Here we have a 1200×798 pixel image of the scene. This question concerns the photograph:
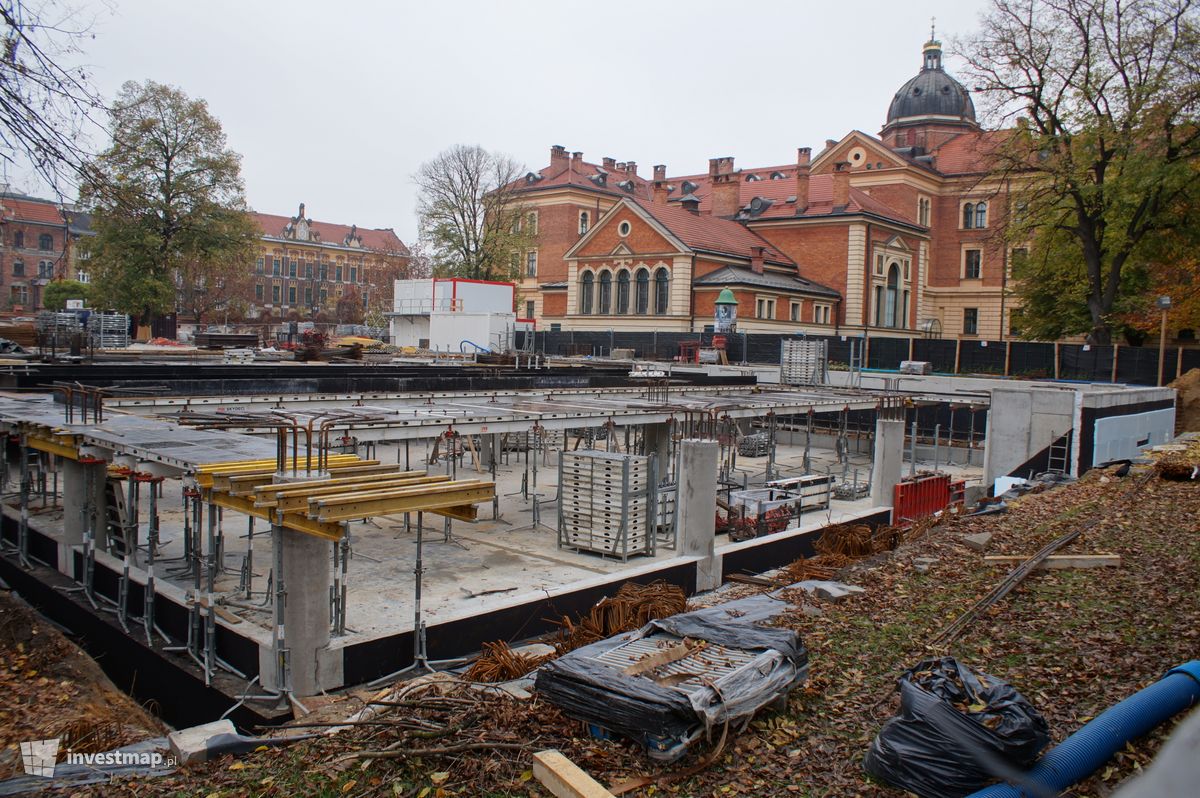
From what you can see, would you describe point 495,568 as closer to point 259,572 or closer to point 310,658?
point 259,572

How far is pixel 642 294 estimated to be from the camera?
57844 millimetres

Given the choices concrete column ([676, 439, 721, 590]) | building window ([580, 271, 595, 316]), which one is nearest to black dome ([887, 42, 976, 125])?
building window ([580, 271, 595, 316])

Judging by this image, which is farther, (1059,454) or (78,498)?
(1059,454)

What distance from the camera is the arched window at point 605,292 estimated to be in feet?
195

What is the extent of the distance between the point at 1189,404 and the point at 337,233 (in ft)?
326

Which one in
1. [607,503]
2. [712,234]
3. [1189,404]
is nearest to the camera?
[607,503]

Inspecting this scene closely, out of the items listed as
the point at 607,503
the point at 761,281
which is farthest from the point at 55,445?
the point at 761,281

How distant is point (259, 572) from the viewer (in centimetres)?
1455

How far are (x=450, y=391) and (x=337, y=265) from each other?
92.6m

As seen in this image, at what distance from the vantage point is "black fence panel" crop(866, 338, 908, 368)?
4288cm

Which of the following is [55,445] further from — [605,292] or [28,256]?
[28,256]

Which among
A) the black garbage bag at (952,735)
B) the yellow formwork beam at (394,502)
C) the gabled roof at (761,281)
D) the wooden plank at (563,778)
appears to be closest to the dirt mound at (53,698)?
the yellow formwork beam at (394,502)

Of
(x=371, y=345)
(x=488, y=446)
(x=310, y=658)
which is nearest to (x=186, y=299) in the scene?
(x=371, y=345)

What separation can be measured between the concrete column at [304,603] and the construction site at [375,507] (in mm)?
24
